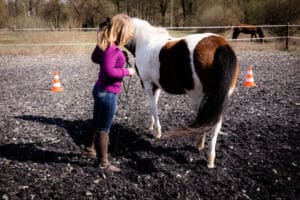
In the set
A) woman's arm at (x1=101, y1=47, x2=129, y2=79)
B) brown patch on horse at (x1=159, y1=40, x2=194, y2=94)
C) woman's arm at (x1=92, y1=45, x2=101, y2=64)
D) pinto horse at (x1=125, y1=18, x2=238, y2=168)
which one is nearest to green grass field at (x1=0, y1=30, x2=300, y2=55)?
pinto horse at (x1=125, y1=18, x2=238, y2=168)

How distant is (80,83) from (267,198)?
5.88 m

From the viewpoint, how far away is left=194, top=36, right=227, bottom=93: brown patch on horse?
3.01 metres

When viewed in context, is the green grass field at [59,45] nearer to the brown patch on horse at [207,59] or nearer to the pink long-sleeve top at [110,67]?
the pink long-sleeve top at [110,67]

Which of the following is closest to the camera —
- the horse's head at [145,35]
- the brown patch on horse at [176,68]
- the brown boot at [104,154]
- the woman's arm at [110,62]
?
the woman's arm at [110,62]

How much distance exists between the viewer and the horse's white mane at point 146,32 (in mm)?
3941

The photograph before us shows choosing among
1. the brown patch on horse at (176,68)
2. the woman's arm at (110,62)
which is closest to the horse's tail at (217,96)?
the brown patch on horse at (176,68)

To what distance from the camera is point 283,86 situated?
6668 mm

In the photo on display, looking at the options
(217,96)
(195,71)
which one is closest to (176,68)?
(195,71)

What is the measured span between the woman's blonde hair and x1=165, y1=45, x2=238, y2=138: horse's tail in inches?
36.2

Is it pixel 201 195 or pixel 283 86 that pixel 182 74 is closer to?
pixel 201 195

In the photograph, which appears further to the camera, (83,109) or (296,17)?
(296,17)

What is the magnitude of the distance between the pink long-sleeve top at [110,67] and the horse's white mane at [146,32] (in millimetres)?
1076

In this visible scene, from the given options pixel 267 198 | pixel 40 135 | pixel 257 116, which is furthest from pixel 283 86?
pixel 40 135

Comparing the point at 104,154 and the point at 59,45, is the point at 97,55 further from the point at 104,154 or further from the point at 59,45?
the point at 59,45
